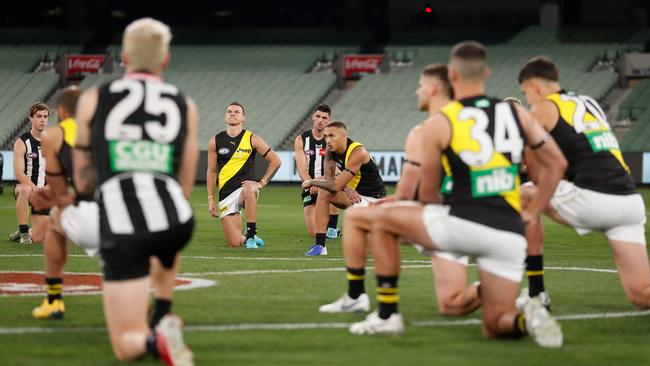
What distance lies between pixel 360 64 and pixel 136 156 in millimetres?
39213

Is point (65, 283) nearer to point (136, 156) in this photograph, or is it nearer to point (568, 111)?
point (136, 156)

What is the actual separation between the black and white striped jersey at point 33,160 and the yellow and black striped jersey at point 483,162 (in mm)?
11582

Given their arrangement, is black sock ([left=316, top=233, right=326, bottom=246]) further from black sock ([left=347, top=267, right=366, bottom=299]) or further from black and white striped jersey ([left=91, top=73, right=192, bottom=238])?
black and white striped jersey ([left=91, top=73, right=192, bottom=238])

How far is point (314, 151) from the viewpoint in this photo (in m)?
20.6

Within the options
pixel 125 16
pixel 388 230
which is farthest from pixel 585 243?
pixel 125 16

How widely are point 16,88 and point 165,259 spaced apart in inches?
1593

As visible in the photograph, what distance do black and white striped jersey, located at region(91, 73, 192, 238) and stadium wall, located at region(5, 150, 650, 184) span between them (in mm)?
29081

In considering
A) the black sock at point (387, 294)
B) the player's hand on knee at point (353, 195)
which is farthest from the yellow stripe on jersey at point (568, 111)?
the player's hand on knee at point (353, 195)

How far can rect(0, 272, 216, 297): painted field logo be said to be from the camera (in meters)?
11.5

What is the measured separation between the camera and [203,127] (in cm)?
4381

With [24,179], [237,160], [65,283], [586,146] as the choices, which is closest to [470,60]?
[586,146]

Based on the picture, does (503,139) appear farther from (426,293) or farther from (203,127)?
(203,127)

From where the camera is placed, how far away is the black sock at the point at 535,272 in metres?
10.4

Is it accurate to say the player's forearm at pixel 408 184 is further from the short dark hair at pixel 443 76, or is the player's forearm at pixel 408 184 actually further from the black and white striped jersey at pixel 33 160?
the black and white striped jersey at pixel 33 160
